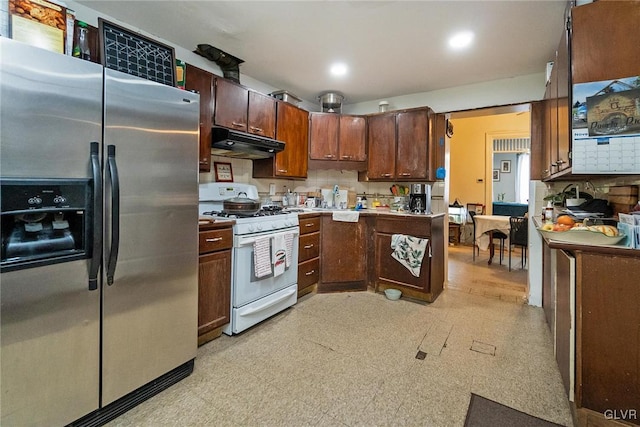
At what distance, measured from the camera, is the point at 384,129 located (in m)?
3.75

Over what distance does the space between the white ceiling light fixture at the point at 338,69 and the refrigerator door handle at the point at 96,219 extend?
2.41m

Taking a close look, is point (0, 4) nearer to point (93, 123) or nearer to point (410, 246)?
point (93, 123)

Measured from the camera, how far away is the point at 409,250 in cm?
314

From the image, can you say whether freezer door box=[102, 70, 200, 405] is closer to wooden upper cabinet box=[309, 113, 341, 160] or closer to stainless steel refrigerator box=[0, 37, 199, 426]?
stainless steel refrigerator box=[0, 37, 199, 426]

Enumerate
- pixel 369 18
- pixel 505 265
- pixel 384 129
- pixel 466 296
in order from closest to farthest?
pixel 369 18
pixel 466 296
pixel 384 129
pixel 505 265

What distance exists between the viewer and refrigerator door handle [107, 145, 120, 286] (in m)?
1.40

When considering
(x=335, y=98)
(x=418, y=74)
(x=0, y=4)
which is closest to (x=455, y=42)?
(x=418, y=74)

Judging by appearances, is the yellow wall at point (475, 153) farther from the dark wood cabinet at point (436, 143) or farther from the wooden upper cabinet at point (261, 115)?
the wooden upper cabinet at point (261, 115)

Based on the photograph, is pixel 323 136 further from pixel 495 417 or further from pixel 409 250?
pixel 495 417

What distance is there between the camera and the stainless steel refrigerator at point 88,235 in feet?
3.85

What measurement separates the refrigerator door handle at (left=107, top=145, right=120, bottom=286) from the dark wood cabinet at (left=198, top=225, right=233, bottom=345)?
0.68 meters

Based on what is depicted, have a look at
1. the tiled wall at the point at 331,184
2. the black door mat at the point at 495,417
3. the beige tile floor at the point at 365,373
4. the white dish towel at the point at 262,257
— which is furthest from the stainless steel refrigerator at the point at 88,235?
the tiled wall at the point at 331,184

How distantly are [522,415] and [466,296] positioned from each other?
192 cm

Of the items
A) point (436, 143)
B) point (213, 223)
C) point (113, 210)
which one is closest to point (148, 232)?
point (113, 210)
